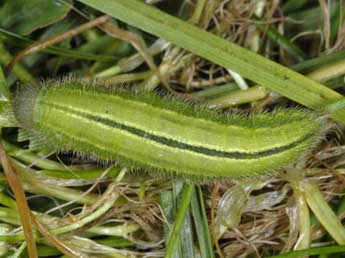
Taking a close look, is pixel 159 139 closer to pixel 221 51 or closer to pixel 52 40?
pixel 221 51

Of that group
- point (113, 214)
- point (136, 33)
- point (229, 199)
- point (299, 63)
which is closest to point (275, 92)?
point (299, 63)

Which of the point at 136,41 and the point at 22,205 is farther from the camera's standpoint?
the point at 136,41

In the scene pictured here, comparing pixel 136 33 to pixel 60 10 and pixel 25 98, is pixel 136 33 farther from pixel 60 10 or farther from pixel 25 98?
pixel 25 98

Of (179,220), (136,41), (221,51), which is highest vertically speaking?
(136,41)

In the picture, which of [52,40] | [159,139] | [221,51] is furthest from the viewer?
[52,40]

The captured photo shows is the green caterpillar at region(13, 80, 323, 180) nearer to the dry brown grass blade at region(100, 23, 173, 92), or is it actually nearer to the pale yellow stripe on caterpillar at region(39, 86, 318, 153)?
the pale yellow stripe on caterpillar at region(39, 86, 318, 153)

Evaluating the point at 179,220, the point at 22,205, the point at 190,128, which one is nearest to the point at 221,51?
the point at 190,128

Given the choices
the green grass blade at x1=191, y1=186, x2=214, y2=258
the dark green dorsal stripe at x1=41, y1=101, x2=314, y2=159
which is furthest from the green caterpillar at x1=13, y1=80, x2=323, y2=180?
the green grass blade at x1=191, y1=186, x2=214, y2=258

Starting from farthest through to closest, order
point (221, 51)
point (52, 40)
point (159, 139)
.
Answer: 1. point (52, 40)
2. point (221, 51)
3. point (159, 139)
